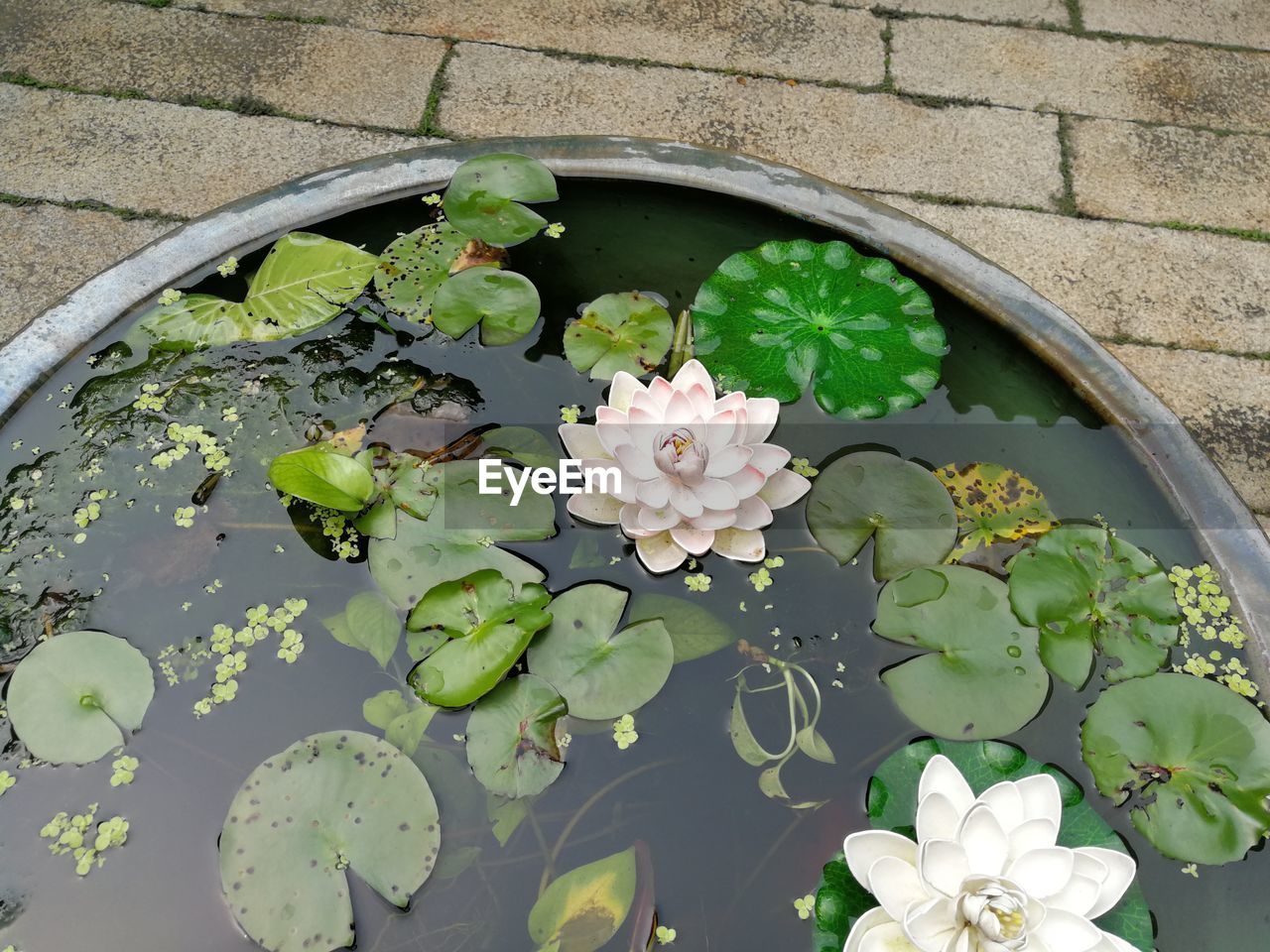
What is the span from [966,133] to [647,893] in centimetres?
223

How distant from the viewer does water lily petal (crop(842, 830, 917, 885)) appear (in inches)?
42.7

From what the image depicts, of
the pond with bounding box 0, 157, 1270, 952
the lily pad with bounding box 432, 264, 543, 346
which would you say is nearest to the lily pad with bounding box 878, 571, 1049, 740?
the pond with bounding box 0, 157, 1270, 952

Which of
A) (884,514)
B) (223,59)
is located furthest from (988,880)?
(223,59)

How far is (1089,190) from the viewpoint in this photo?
245cm

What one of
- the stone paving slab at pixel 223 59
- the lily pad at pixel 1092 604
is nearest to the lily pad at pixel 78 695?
the lily pad at pixel 1092 604

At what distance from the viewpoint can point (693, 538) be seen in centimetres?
140

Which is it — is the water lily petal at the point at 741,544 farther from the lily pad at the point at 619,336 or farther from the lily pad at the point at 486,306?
the lily pad at the point at 486,306

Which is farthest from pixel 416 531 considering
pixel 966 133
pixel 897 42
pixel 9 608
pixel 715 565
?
pixel 897 42

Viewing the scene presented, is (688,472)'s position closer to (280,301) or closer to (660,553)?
(660,553)

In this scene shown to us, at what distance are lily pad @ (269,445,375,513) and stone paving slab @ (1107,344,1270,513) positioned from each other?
1.71 metres

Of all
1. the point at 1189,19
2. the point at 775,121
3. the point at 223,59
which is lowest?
the point at 223,59

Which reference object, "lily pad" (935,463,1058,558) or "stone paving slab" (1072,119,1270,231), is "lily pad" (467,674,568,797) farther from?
"stone paving slab" (1072,119,1270,231)

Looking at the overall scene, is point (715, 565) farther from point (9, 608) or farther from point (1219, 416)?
point (1219, 416)

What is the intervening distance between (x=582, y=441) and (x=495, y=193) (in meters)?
0.58
